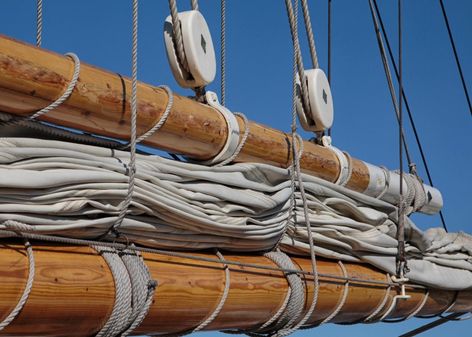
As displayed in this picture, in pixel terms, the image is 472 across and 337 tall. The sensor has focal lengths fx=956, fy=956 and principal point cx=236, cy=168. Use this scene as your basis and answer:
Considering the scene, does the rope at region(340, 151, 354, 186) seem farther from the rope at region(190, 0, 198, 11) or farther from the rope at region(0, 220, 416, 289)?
the rope at region(190, 0, 198, 11)

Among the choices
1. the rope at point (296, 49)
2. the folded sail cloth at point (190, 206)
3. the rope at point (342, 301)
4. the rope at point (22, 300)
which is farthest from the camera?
the rope at point (296, 49)

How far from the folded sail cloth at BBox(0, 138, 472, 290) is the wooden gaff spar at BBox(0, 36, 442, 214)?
0.30 feet

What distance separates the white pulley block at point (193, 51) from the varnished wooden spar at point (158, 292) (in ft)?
2.12

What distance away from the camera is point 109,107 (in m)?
2.73

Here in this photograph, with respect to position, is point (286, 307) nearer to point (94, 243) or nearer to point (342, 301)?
point (342, 301)

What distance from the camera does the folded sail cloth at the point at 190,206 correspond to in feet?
7.91

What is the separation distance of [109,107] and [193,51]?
1.99 feet

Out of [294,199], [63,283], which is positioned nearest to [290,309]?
[294,199]

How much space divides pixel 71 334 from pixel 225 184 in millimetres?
788

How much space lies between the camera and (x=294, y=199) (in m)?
3.49

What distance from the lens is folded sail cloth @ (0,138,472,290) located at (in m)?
2.41

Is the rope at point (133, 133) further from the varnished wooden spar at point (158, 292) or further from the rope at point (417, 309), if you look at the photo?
the rope at point (417, 309)

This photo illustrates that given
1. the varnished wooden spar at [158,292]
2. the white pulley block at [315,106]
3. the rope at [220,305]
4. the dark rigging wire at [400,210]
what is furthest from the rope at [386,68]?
the rope at [220,305]

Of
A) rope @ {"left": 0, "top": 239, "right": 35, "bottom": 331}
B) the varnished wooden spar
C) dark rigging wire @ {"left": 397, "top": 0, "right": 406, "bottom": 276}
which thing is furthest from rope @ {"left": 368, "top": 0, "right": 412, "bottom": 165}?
rope @ {"left": 0, "top": 239, "right": 35, "bottom": 331}
